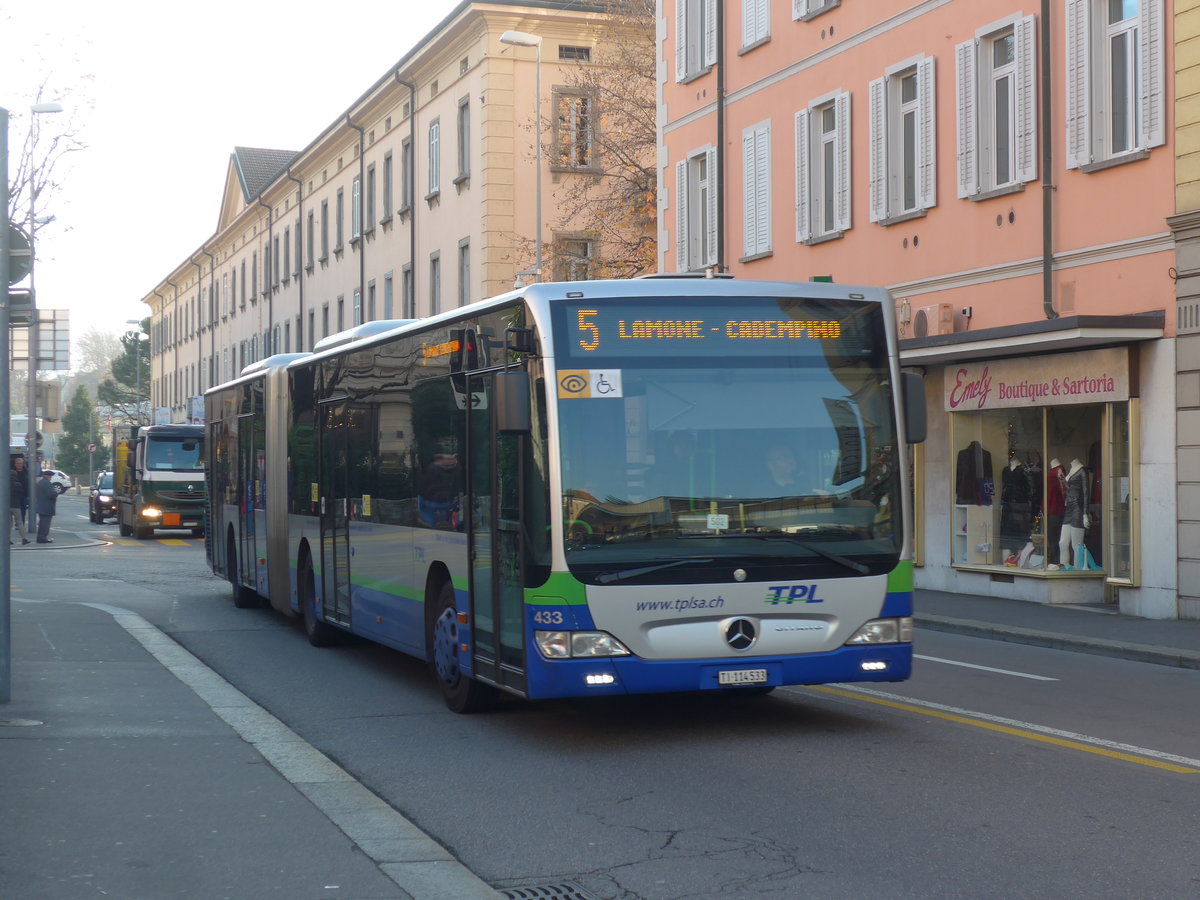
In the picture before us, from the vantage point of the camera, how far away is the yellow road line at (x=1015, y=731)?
8.49 metres

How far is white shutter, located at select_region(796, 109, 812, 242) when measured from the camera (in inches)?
1014

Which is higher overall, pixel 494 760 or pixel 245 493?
pixel 245 493

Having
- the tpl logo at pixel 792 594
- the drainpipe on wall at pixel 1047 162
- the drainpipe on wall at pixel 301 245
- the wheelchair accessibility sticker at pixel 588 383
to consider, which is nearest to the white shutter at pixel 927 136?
the drainpipe on wall at pixel 1047 162

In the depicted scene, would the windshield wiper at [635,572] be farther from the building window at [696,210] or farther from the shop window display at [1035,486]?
the building window at [696,210]

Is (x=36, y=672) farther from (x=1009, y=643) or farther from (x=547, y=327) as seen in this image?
(x=1009, y=643)

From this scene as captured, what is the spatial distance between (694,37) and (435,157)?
15.7m

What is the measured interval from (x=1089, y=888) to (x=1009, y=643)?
34.5 ft

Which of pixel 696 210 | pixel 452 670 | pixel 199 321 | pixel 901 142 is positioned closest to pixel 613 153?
pixel 696 210

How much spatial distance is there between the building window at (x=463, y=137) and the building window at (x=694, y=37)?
1203 centimetres

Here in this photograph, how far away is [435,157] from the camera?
4462 centimetres

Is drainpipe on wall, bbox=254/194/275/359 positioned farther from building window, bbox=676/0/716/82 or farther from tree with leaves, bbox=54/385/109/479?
tree with leaves, bbox=54/385/109/479

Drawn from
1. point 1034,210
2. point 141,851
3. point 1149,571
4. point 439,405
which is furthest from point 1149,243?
point 141,851

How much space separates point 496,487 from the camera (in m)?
9.57

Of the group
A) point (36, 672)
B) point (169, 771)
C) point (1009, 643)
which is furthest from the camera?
point (1009, 643)
